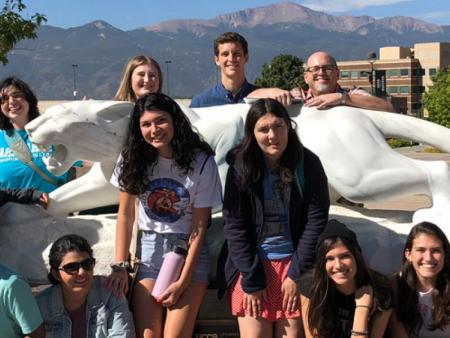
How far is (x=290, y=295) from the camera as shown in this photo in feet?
10.5

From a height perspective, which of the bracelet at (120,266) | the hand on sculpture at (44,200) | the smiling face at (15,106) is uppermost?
the smiling face at (15,106)

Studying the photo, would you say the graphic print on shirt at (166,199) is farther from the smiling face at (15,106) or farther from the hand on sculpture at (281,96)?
the smiling face at (15,106)

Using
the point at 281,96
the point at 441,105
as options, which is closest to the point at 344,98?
the point at 281,96

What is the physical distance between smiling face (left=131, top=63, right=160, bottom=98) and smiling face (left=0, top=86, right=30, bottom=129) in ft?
2.67

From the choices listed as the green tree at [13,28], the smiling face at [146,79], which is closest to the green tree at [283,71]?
the green tree at [13,28]

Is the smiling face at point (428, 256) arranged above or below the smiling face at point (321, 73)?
below

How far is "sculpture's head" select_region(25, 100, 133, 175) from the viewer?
13.4 ft

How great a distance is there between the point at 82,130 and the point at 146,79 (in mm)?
536

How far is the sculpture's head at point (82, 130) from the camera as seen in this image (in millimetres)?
4086

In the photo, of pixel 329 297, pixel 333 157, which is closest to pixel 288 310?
pixel 329 297

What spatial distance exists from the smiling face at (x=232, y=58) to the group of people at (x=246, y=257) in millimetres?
1069

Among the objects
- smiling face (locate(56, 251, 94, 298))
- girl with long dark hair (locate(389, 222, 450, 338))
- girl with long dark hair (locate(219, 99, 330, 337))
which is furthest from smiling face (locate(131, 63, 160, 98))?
girl with long dark hair (locate(389, 222, 450, 338))

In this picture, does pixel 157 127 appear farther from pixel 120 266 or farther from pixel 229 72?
pixel 229 72

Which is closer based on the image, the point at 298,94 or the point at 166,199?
the point at 166,199
